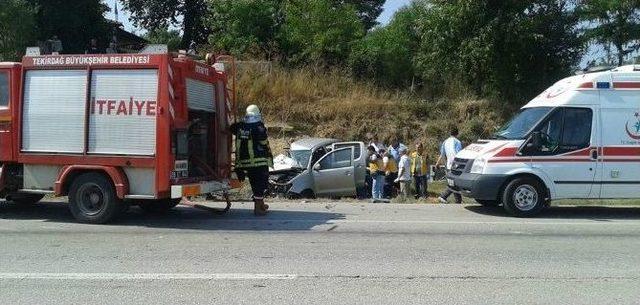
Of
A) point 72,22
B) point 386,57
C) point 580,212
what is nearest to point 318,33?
point 386,57

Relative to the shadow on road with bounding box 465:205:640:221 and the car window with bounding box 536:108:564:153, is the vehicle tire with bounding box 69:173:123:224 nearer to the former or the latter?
the shadow on road with bounding box 465:205:640:221

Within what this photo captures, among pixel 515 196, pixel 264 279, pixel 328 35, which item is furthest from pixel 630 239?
pixel 328 35

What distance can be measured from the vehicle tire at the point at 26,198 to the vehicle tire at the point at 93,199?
1604 mm

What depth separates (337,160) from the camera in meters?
16.1

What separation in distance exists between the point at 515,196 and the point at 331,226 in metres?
3.56

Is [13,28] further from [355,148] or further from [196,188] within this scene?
[196,188]

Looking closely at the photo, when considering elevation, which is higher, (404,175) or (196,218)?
(404,175)

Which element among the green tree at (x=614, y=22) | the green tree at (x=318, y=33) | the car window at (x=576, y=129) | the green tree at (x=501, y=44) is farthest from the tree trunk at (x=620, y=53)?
the car window at (x=576, y=129)

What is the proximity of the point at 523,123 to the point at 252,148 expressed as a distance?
16.2 feet

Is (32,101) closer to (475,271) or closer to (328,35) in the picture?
(475,271)

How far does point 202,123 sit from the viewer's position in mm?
10922

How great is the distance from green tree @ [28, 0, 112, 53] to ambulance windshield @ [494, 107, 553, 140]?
21438 mm

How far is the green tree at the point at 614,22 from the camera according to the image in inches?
948

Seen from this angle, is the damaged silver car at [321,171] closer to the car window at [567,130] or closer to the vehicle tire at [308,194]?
the vehicle tire at [308,194]
